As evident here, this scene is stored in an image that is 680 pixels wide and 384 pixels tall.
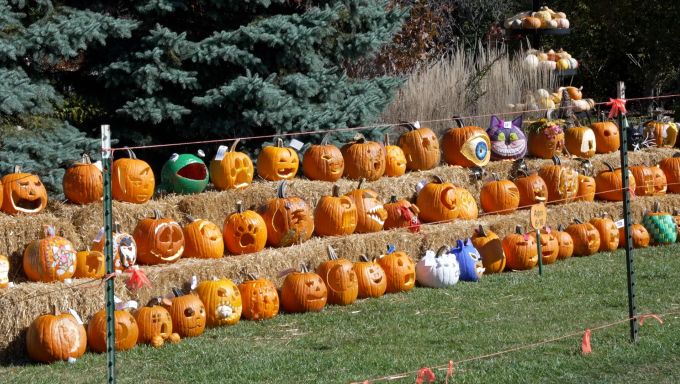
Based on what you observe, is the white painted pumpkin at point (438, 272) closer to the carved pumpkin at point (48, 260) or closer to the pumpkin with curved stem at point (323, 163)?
the pumpkin with curved stem at point (323, 163)

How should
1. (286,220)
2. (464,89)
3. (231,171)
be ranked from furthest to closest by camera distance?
(464,89) < (231,171) < (286,220)

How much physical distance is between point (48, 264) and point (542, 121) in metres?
6.77

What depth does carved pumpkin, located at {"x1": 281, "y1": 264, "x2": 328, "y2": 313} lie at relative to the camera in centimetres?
901

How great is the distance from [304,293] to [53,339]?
2.24 m

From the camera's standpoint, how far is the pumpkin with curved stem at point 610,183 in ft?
41.6

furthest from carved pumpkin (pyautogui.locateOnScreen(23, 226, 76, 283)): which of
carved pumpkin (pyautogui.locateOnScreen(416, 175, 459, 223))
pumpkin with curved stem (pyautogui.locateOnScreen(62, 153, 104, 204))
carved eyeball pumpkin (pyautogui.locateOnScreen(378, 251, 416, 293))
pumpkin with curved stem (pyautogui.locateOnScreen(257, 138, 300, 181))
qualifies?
carved pumpkin (pyautogui.locateOnScreen(416, 175, 459, 223))

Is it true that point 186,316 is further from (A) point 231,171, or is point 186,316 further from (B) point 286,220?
(A) point 231,171

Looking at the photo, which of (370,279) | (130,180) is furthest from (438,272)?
(130,180)

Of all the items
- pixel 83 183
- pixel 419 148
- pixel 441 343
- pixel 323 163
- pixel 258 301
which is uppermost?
pixel 419 148

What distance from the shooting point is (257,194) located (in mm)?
10250

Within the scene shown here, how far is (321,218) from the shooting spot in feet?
33.6

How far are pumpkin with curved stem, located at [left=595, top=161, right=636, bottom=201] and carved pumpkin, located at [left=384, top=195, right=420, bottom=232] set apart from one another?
114 inches

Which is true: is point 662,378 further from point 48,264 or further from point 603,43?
point 603,43

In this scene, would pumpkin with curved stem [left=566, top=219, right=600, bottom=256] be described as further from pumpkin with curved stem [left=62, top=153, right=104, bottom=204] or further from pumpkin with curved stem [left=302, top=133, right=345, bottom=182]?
pumpkin with curved stem [left=62, top=153, right=104, bottom=204]
